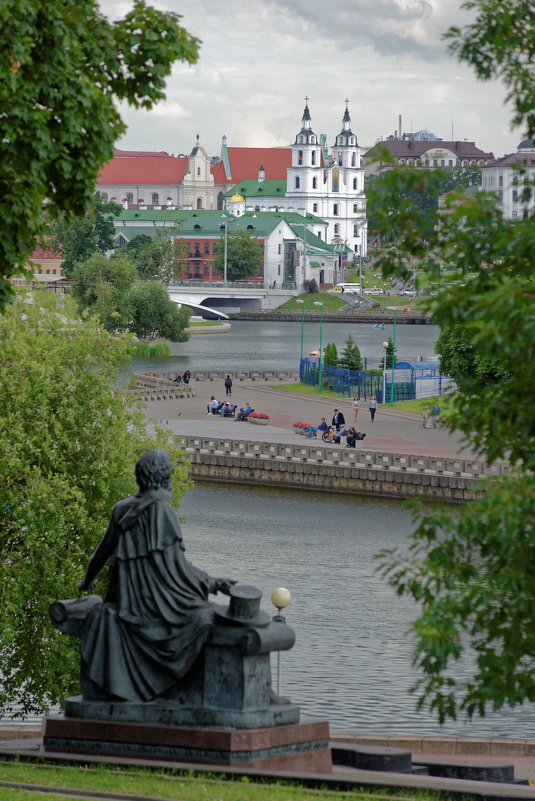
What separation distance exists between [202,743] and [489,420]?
3989 mm

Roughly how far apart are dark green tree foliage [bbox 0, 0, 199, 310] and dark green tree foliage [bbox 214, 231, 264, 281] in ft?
508

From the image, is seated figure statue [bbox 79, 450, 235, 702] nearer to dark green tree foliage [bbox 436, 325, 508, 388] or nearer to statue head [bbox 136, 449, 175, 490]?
statue head [bbox 136, 449, 175, 490]

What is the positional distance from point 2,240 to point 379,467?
34552 mm

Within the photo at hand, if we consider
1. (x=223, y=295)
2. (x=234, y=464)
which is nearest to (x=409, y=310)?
(x=223, y=295)

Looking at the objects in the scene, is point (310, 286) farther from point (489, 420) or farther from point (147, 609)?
point (489, 420)

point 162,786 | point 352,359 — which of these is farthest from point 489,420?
point 352,359

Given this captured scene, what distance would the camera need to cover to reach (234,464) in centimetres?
4572

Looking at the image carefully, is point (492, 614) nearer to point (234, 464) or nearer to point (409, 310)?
point (234, 464)

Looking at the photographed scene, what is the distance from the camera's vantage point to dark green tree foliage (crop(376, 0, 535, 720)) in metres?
7.00

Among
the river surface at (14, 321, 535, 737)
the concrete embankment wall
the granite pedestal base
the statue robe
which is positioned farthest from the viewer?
the concrete embankment wall

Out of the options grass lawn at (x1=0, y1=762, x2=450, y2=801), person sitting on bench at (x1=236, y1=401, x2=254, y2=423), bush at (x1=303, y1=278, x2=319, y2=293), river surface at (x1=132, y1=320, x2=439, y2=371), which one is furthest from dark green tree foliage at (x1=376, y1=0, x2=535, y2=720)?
bush at (x1=303, y1=278, x2=319, y2=293)

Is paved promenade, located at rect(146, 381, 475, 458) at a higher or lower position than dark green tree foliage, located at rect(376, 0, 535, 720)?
lower

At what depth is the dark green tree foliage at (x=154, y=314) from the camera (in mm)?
92125

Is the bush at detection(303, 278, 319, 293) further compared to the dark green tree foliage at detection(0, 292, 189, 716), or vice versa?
the bush at detection(303, 278, 319, 293)
